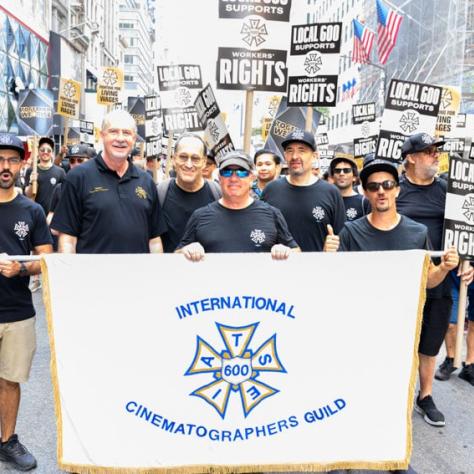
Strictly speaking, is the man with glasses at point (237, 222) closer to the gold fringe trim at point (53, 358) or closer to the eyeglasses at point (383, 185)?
the eyeglasses at point (383, 185)

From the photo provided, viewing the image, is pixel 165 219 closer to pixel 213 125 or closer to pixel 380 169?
pixel 380 169

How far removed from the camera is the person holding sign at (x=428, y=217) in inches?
176

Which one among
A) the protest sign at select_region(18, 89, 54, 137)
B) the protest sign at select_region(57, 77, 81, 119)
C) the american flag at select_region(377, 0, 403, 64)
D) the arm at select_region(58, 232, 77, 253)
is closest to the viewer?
the arm at select_region(58, 232, 77, 253)

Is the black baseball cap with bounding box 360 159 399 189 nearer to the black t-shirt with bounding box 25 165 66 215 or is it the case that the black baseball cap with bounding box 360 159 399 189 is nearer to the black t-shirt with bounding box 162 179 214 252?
the black t-shirt with bounding box 162 179 214 252

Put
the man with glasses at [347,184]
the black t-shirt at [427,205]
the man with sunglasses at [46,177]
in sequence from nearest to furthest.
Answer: the black t-shirt at [427,205] < the man with glasses at [347,184] < the man with sunglasses at [46,177]

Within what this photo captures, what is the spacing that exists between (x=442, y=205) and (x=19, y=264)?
3.20 m

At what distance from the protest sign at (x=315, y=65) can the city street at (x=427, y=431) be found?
2.96 meters

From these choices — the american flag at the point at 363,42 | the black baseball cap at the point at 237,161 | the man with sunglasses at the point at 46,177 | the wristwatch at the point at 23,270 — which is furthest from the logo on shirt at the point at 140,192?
the american flag at the point at 363,42

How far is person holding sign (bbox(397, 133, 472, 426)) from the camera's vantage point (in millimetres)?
4480

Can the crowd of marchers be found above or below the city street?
above

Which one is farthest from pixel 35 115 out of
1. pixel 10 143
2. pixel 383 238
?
pixel 383 238

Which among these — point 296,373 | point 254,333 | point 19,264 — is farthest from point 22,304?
point 296,373

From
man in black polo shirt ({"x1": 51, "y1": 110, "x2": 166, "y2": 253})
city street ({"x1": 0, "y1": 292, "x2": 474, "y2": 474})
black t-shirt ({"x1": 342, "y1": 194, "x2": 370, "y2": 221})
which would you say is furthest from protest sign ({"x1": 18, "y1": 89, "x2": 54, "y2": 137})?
man in black polo shirt ({"x1": 51, "y1": 110, "x2": 166, "y2": 253})

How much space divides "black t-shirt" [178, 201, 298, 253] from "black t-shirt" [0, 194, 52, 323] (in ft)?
2.96
